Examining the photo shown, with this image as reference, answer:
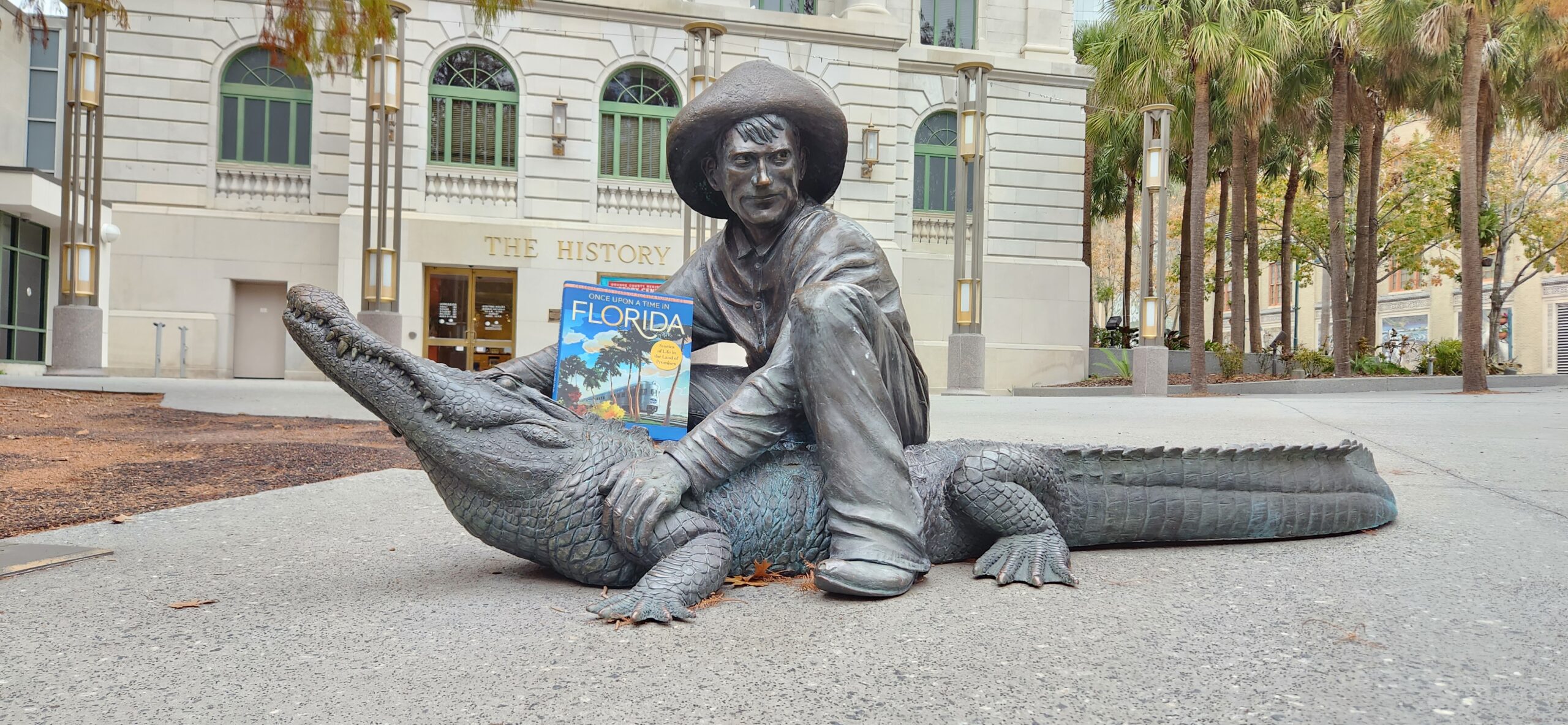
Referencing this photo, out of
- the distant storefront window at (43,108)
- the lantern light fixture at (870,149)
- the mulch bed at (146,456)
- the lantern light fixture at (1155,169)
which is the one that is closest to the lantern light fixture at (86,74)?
the mulch bed at (146,456)

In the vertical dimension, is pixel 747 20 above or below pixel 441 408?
above

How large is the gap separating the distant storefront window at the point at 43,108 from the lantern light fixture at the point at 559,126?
12215mm

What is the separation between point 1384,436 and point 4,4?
2173 centimetres

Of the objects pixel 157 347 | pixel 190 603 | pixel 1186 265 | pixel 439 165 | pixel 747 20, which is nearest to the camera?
pixel 190 603

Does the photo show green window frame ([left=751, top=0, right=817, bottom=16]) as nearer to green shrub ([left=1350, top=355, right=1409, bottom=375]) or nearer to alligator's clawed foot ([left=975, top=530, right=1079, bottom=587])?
green shrub ([left=1350, top=355, right=1409, bottom=375])

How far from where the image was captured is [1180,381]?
68.6 ft

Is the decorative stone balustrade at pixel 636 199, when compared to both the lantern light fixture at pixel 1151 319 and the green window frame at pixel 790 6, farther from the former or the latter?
the lantern light fixture at pixel 1151 319

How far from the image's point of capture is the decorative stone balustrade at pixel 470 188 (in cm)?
1730

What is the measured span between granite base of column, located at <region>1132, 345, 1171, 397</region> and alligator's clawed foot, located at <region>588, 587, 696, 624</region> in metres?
15.1

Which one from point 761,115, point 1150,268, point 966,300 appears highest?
point 1150,268

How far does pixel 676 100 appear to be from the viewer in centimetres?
1864

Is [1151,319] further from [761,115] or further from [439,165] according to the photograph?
[761,115]

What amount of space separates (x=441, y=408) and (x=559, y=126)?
52.1ft

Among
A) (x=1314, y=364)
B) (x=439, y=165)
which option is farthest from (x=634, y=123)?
(x=1314, y=364)
